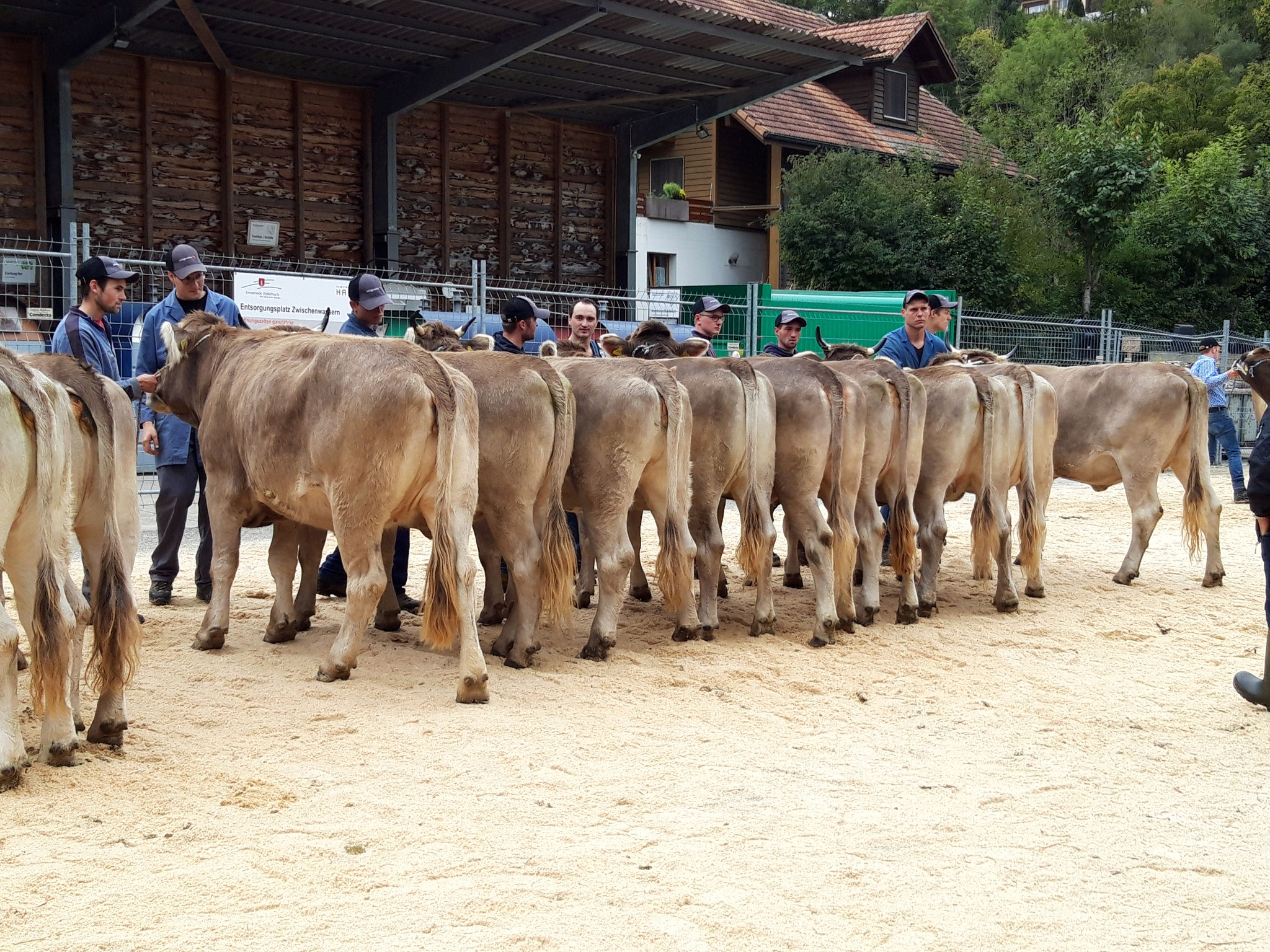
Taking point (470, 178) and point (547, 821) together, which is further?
point (470, 178)

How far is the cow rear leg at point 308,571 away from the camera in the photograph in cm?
770

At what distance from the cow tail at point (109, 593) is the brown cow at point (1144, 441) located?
25.3ft

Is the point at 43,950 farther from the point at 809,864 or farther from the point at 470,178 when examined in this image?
the point at 470,178

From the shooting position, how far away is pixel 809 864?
4207 mm

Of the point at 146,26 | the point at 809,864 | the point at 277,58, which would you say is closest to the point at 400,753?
the point at 809,864

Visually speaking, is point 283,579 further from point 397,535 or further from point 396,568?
point 396,568

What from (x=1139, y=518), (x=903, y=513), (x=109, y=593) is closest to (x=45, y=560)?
(x=109, y=593)

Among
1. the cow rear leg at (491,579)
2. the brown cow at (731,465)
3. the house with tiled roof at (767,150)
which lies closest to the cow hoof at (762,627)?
the brown cow at (731,465)

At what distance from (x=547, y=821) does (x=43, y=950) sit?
176 cm

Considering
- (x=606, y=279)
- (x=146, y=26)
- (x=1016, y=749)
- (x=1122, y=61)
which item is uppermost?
(x=1122, y=61)

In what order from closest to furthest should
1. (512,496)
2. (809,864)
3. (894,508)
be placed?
(809,864)
(512,496)
(894,508)

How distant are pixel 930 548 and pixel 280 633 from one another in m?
4.76

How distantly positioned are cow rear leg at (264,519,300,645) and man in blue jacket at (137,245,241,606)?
111cm

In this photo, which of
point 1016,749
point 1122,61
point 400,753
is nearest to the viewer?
point 400,753
